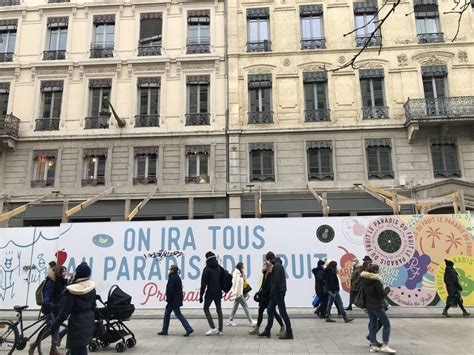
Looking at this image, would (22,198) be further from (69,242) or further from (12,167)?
(69,242)

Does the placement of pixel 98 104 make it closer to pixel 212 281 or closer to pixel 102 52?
pixel 102 52

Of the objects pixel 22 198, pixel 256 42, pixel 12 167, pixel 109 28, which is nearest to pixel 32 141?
pixel 12 167

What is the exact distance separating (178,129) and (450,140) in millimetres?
13170

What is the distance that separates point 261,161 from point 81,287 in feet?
48.8

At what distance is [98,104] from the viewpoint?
20828 millimetres

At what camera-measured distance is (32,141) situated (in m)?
20.3

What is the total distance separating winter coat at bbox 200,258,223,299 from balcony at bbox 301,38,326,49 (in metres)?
15.3

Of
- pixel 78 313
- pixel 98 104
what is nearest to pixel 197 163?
pixel 98 104

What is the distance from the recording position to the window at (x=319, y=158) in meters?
19.3

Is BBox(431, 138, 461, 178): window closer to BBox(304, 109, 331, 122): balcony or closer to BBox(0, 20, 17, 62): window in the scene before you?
BBox(304, 109, 331, 122): balcony

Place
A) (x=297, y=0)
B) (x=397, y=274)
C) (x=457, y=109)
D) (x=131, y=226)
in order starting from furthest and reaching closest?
(x=297, y=0) → (x=457, y=109) → (x=131, y=226) → (x=397, y=274)

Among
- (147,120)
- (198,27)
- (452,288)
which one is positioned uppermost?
(198,27)

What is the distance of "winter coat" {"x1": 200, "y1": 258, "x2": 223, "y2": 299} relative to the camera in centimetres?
878

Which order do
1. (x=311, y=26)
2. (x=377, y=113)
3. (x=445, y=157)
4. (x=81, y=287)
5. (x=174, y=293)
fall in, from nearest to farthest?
(x=81, y=287) → (x=174, y=293) → (x=445, y=157) → (x=377, y=113) → (x=311, y=26)
